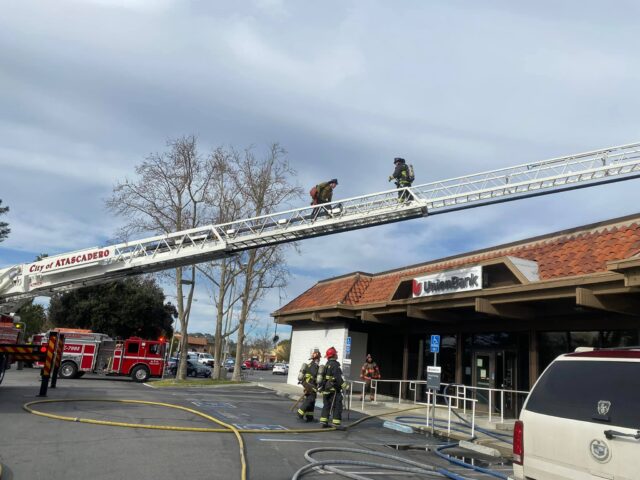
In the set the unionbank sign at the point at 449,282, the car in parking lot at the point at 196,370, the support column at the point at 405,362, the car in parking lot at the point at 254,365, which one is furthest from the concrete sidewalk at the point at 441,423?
the car in parking lot at the point at 254,365

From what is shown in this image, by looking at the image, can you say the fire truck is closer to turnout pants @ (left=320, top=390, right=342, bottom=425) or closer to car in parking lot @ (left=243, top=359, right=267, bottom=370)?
turnout pants @ (left=320, top=390, right=342, bottom=425)

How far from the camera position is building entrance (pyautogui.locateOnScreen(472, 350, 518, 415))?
15.2 metres

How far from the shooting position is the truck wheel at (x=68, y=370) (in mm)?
23047

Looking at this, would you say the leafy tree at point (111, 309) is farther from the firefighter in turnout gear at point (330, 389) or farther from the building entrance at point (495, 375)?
the firefighter in turnout gear at point (330, 389)

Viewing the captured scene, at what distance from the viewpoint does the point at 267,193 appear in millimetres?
28766

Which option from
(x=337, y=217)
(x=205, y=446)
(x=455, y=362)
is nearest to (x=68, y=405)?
(x=205, y=446)

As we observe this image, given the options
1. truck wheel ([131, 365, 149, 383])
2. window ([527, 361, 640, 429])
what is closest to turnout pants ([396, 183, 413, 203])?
window ([527, 361, 640, 429])

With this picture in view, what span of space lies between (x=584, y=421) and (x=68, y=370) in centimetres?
2426

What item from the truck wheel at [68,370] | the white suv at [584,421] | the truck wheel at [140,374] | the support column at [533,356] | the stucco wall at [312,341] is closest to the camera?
the white suv at [584,421]

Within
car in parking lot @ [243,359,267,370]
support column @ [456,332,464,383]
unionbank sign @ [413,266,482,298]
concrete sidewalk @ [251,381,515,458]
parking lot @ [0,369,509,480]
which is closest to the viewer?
parking lot @ [0,369,509,480]

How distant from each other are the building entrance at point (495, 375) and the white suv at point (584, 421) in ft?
37.3

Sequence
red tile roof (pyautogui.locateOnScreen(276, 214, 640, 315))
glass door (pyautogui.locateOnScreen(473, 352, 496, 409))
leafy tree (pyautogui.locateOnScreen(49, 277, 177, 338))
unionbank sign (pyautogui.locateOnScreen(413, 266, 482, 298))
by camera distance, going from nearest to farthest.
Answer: red tile roof (pyautogui.locateOnScreen(276, 214, 640, 315)) → unionbank sign (pyautogui.locateOnScreen(413, 266, 482, 298)) → glass door (pyautogui.locateOnScreen(473, 352, 496, 409)) → leafy tree (pyautogui.locateOnScreen(49, 277, 177, 338))

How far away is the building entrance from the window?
11395 mm

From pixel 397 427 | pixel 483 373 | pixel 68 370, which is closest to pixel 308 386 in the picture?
pixel 397 427
